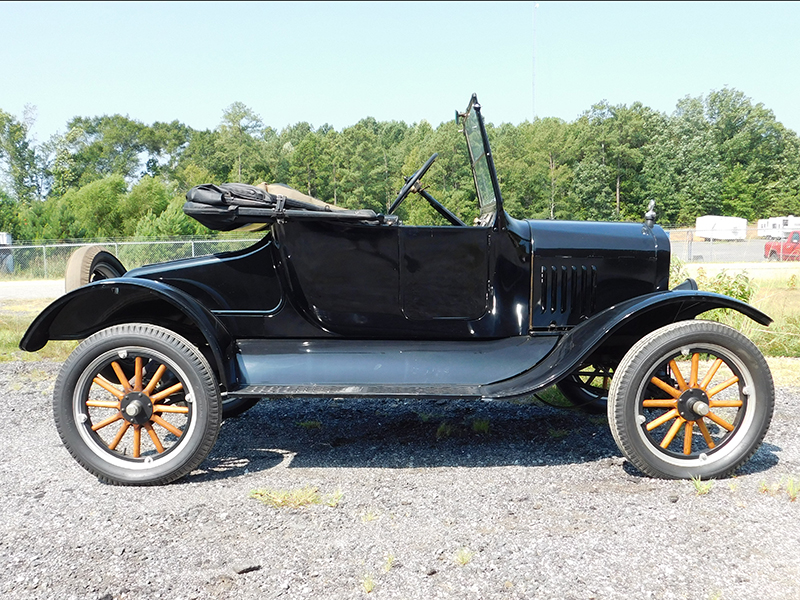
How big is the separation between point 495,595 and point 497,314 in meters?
1.79

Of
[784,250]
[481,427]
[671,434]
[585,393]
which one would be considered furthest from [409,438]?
[784,250]

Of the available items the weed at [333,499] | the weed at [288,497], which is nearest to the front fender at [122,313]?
the weed at [288,497]

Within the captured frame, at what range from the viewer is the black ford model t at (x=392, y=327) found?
320cm

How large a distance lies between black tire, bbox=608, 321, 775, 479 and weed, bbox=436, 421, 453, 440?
1.17 meters

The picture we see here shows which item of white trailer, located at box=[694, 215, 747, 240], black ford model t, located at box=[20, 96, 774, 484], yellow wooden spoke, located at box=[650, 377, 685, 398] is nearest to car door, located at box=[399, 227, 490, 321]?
black ford model t, located at box=[20, 96, 774, 484]

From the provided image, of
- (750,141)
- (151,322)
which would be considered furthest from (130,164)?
(151,322)

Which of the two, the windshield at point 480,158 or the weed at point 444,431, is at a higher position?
the windshield at point 480,158

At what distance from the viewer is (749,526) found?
2660 millimetres

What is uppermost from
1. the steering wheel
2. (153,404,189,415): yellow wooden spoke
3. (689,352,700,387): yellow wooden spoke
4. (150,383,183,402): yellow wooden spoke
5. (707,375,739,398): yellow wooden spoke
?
the steering wheel

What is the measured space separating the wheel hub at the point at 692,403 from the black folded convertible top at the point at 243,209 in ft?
6.21

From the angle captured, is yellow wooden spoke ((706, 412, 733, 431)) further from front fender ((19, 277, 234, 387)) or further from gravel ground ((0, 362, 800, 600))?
front fender ((19, 277, 234, 387))

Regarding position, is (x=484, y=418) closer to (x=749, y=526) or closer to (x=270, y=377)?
(x=270, y=377)

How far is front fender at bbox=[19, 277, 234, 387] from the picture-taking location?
330 centimetres

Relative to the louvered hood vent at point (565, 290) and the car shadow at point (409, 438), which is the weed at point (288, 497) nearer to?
the car shadow at point (409, 438)
